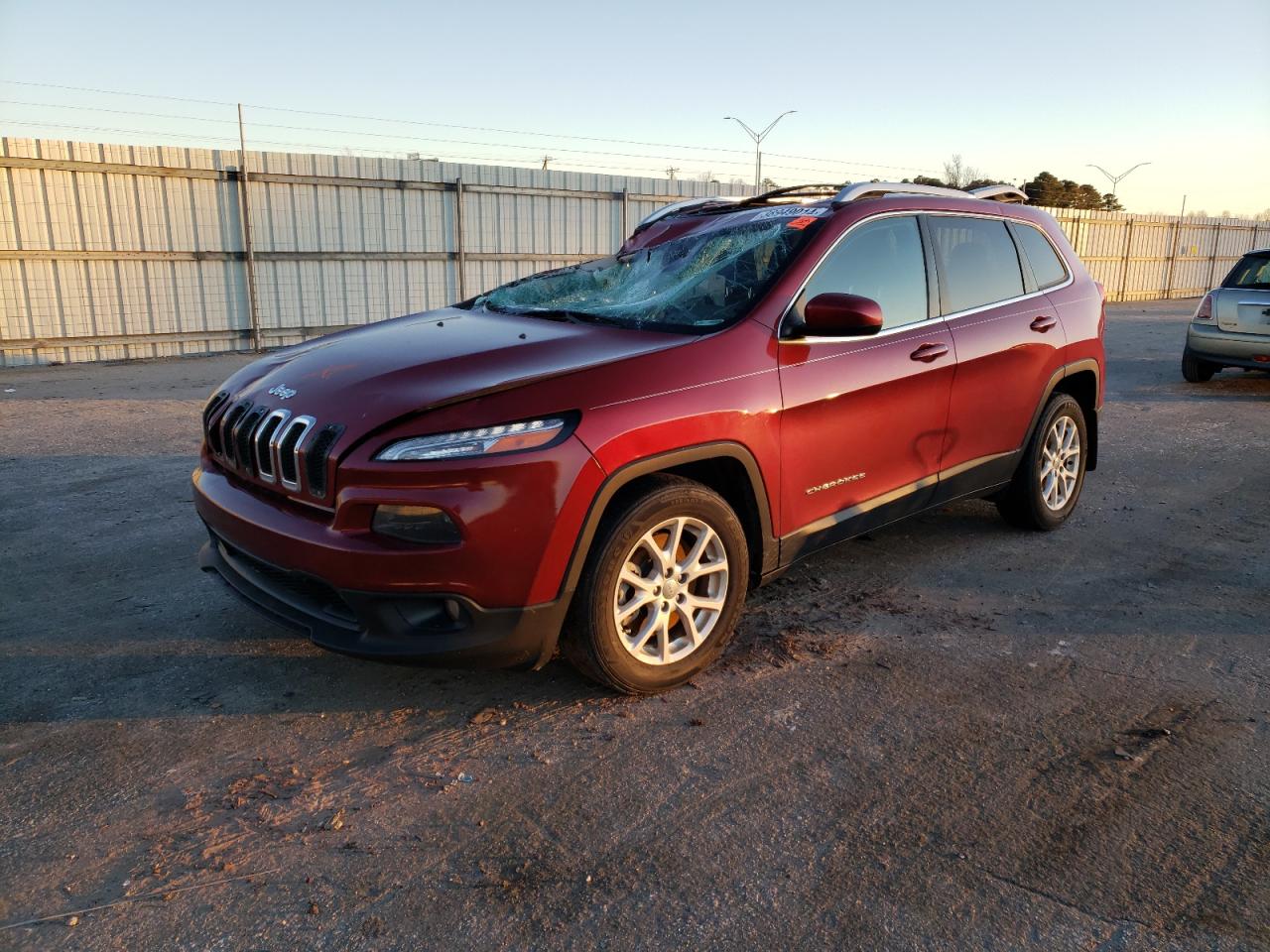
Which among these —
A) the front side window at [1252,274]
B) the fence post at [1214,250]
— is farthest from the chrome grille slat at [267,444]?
the fence post at [1214,250]

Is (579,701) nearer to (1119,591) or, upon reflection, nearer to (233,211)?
(1119,591)

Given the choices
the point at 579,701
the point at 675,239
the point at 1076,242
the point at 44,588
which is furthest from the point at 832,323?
the point at 1076,242

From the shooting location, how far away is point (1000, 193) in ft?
17.3

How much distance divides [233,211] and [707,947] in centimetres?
1425

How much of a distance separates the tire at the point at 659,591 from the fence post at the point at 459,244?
13.4m

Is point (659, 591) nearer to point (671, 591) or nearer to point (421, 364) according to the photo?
point (671, 591)

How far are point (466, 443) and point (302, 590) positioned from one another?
0.80 m

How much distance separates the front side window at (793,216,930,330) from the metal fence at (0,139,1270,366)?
40.3ft

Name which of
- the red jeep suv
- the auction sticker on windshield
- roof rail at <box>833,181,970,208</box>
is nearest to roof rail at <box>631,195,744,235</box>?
the red jeep suv

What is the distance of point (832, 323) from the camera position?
141 inches

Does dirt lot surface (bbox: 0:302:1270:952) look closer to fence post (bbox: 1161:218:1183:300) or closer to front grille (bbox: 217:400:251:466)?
front grille (bbox: 217:400:251:466)

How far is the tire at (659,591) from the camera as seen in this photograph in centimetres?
315

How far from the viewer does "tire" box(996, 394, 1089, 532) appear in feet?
16.8

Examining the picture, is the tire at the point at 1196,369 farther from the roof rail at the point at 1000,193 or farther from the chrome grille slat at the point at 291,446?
the chrome grille slat at the point at 291,446
